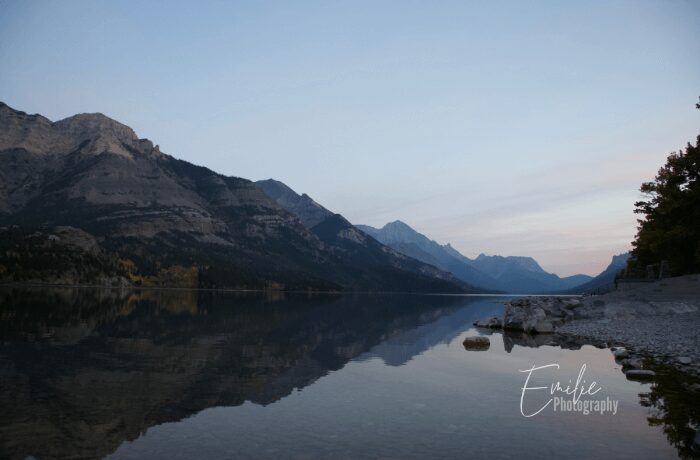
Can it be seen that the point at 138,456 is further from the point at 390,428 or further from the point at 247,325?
the point at 247,325

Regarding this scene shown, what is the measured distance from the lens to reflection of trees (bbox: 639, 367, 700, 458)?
16.0 metres

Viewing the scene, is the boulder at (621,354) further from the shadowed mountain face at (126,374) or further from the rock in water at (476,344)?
the shadowed mountain face at (126,374)

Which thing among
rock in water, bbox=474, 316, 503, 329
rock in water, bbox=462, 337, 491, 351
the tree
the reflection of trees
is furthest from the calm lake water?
the tree

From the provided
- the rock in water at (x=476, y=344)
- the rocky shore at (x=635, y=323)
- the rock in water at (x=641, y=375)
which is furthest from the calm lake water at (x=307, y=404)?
the rock in water at (x=476, y=344)

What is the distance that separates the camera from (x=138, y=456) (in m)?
13.8

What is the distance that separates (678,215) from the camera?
69250mm

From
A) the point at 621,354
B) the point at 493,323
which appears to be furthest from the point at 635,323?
the point at 621,354

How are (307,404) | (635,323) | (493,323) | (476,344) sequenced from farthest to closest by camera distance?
(493,323)
(635,323)
(476,344)
(307,404)

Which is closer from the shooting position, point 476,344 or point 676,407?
point 676,407

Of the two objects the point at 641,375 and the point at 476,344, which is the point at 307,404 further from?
the point at 476,344

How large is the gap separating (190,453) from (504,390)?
16764 millimetres

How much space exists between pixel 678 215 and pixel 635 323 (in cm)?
2728

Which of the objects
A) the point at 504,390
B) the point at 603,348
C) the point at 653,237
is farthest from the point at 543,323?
the point at 504,390

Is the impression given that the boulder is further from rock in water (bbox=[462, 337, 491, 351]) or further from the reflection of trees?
rock in water (bbox=[462, 337, 491, 351])
